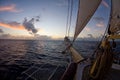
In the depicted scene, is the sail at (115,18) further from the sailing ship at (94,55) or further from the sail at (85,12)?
the sail at (85,12)

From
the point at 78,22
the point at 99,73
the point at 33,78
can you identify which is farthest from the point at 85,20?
the point at 33,78

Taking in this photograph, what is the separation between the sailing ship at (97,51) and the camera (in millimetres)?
3922

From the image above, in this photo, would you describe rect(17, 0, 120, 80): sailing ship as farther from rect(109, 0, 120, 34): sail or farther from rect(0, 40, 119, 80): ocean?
rect(0, 40, 119, 80): ocean

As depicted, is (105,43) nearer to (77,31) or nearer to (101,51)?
(101,51)

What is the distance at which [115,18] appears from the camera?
21.0 feet

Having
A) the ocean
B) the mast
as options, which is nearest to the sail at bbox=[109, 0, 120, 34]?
the mast

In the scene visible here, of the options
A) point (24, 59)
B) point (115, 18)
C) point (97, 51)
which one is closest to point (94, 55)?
point (115, 18)

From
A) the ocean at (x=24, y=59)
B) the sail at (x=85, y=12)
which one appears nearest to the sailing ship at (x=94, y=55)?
the sail at (x=85, y=12)

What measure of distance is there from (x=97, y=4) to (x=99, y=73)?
397cm

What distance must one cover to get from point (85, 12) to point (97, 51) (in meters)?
3.42

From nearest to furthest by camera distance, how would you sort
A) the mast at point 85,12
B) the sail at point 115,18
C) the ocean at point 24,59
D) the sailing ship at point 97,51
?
1. the sailing ship at point 97,51
2. the sail at point 115,18
3. the mast at point 85,12
4. the ocean at point 24,59

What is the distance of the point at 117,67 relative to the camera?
8070 mm

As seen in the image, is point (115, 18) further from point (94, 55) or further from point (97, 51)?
point (97, 51)

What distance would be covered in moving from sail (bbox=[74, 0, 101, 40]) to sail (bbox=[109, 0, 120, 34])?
3.06 feet
